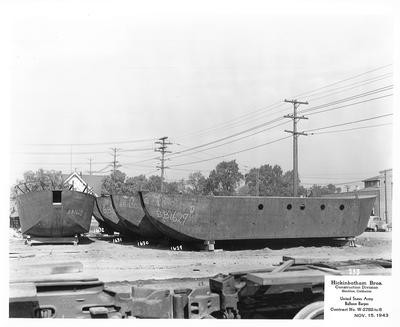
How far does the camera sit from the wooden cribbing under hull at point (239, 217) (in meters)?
12.7

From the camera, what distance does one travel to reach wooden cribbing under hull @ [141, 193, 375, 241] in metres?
12.7

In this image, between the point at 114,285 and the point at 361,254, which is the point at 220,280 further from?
the point at 361,254

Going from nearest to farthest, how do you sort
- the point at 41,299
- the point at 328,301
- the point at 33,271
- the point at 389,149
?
the point at 41,299 < the point at 328,301 < the point at 33,271 < the point at 389,149

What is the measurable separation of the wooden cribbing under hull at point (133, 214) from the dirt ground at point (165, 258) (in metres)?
0.55

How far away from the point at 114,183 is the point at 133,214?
27.0 m

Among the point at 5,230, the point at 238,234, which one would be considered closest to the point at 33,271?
the point at 5,230

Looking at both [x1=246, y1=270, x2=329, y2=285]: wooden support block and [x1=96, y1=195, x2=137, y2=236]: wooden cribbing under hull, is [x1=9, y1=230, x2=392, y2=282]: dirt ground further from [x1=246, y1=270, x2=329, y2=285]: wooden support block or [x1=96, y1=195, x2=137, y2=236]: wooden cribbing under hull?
[x1=96, y1=195, x2=137, y2=236]: wooden cribbing under hull

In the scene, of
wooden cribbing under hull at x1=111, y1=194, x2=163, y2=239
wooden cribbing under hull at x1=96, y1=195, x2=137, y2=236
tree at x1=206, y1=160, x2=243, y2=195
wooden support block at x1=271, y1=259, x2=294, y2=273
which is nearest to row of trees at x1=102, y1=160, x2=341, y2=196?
tree at x1=206, y1=160, x2=243, y2=195

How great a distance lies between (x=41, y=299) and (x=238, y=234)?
8905 mm

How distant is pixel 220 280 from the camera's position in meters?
4.91

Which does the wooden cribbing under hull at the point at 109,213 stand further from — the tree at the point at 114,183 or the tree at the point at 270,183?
the tree at the point at 270,183

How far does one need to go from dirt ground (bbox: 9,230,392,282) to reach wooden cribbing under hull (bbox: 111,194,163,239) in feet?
1.80

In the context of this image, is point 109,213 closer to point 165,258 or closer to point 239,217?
Answer: point 239,217
